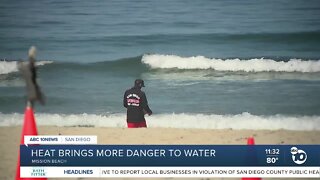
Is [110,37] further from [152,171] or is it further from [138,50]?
[152,171]

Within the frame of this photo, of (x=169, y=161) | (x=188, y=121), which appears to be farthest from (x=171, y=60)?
(x=169, y=161)

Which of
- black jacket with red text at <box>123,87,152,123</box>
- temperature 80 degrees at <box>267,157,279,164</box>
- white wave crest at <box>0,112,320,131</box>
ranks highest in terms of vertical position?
black jacket with red text at <box>123,87,152,123</box>

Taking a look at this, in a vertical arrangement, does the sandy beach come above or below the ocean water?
below

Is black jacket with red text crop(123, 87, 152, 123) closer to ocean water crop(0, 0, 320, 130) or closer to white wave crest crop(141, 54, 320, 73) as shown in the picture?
ocean water crop(0, 0, 320, 130)

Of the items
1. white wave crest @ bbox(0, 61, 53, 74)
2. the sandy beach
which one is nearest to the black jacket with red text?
the sandy beach

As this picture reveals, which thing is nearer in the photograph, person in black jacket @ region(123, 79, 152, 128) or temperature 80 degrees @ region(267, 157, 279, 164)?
temperature 80 degrees @ region(267, 157, 279, 164)

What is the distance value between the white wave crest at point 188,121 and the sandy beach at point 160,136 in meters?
0.24

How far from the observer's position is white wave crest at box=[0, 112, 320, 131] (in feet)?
14.7

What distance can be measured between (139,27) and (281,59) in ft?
5.96

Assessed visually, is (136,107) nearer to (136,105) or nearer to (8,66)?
(136,105)

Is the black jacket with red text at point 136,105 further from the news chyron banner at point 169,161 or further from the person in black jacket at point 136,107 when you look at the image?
the news chyron banner at point 169,161

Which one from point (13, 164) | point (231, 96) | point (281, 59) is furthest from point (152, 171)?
point (281, 59)

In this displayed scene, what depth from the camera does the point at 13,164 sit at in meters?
3.57

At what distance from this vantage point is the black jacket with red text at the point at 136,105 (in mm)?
4332
